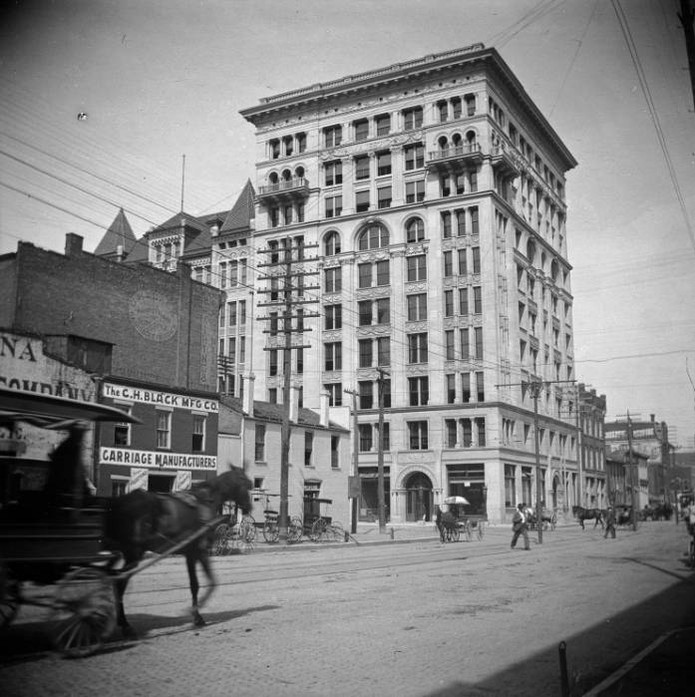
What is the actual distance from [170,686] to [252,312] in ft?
231

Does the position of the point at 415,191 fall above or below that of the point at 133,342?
above

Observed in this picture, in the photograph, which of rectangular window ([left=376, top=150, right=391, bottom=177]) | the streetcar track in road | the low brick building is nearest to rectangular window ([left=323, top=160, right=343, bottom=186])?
rectangular window ([left=376, top=150, right=391, bottom=177])

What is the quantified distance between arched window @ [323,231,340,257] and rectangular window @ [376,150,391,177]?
7.36 metres

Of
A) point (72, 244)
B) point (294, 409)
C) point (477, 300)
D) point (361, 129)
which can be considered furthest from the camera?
point (361, 129)

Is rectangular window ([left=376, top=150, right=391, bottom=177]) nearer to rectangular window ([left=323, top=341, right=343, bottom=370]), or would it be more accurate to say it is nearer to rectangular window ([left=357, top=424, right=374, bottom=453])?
rectangular window ([left=323, top=341, right=343, bottom=370])

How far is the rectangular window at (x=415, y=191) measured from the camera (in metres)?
70.2

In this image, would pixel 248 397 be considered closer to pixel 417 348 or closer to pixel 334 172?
pixel 417 348

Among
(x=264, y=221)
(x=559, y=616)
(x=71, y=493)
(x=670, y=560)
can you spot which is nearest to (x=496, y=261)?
(x=264, y=221)

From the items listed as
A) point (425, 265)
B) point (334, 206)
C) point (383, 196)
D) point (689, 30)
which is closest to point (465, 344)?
point (425, 265)

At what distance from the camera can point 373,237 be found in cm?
7194

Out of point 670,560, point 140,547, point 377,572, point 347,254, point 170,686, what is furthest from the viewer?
point 347,254

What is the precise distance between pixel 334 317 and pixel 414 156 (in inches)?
678

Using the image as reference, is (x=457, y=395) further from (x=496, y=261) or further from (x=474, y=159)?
(x=474, y=159)

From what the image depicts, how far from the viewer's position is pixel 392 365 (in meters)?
68.6
